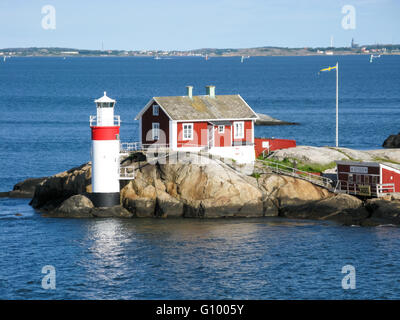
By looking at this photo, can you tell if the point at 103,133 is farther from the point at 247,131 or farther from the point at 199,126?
the point at 247,131

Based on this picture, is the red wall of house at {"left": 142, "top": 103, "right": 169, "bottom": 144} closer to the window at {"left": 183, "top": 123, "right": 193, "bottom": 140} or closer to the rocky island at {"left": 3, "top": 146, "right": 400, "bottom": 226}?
the window at {"left": 183, "top": 123, "right": 193, "bottom": 140}

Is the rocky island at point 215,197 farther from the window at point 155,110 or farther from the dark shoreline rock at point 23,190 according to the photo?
the dark shoreline rock at point 23,190

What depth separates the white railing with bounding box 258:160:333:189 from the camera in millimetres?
54500

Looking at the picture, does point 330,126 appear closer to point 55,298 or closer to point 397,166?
point 397,166

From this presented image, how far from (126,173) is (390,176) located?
1751 centimetres

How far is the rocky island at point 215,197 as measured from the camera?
170 feet

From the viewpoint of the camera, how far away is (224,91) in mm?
171750

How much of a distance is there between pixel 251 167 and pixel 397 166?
10.2 metres

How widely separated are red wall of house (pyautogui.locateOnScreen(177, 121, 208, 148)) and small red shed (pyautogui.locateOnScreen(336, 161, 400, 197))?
9.99 m

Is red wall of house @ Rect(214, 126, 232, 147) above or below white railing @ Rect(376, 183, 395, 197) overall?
above

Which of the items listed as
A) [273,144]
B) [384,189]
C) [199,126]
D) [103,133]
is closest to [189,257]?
[103,133]

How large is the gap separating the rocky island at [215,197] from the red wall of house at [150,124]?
280 centimetres

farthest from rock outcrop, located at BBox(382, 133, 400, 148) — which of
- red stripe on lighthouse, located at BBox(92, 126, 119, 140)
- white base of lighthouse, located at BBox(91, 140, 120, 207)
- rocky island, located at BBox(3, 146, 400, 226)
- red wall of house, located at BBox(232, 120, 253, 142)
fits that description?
red stripe on lighthouse, located at BBox(92, 126, 119, 140)
